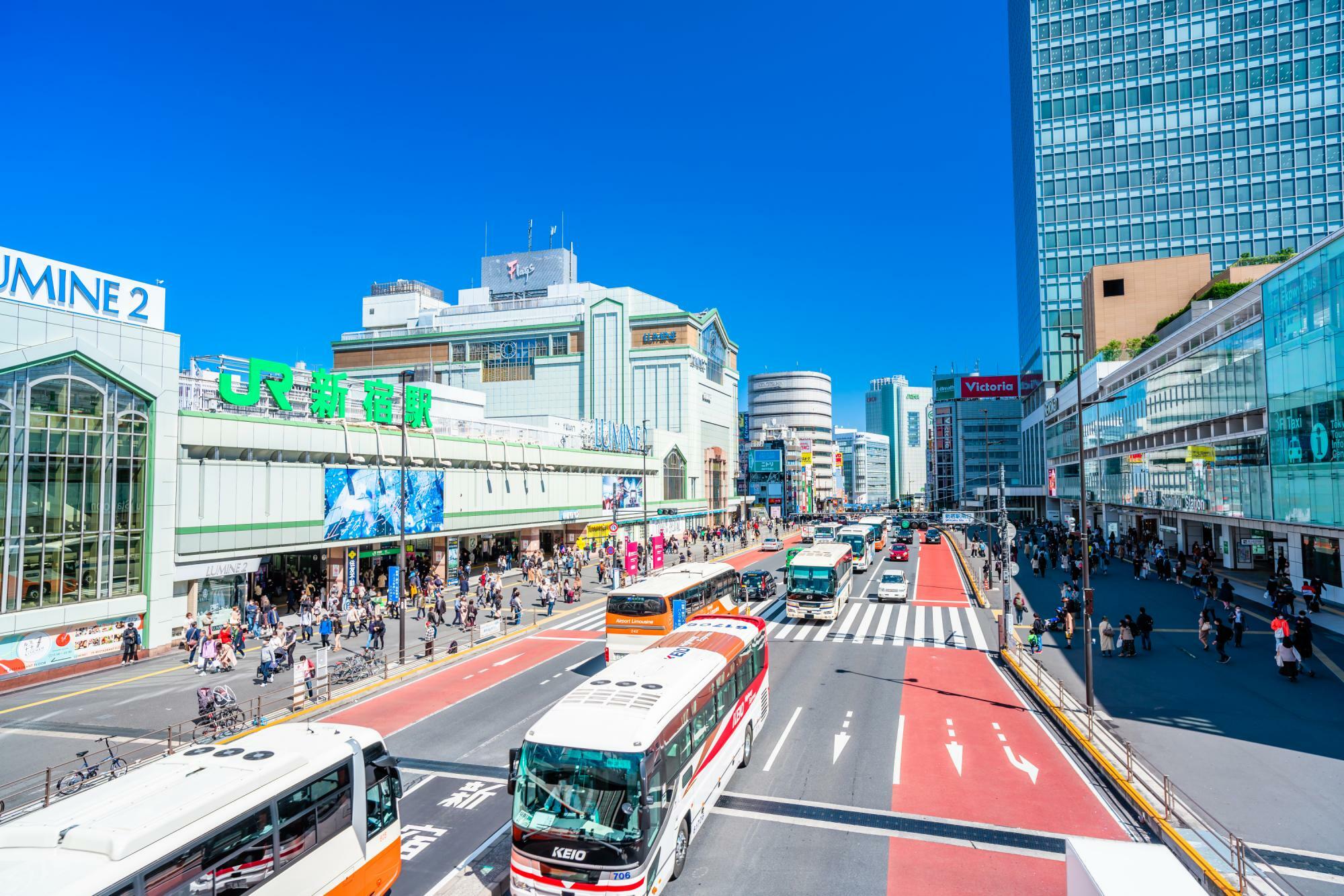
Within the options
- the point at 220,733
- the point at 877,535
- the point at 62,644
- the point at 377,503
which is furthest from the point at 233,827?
the point at 877,535

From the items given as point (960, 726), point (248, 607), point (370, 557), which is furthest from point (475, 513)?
point (960, 726)

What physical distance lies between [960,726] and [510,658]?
52.6 ft

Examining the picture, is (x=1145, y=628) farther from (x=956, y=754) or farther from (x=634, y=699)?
(x=634, y=699)

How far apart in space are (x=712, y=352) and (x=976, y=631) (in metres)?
65.0

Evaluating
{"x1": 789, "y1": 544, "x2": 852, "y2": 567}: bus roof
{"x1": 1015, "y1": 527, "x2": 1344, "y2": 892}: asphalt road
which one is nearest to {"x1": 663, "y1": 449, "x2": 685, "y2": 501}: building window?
{"x1": 789, "y1": 544, "x2": 852, "y2": 567}: bus roof

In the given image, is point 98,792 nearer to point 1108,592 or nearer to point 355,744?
A: point 355,744

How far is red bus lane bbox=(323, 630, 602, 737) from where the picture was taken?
64.6 ft


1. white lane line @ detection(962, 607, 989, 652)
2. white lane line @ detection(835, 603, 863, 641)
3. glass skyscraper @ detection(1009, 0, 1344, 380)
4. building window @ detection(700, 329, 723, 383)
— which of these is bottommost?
white lane line @ detection(835, 603, 863, 641)

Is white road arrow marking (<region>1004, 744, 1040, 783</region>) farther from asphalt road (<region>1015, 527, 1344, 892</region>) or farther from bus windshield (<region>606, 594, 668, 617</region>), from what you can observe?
bus windshield (<region>606, 594, 668, 617</region>)

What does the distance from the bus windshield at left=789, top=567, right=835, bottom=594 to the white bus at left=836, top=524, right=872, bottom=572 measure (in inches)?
746

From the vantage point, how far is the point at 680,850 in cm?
1124

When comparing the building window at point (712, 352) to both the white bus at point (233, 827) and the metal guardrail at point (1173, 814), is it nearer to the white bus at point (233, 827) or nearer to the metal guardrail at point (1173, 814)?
the metal guardrail at point (1173, 814)

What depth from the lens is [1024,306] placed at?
11000 cm

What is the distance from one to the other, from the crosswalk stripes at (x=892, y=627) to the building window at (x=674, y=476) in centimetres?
3979
